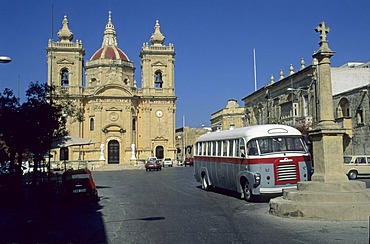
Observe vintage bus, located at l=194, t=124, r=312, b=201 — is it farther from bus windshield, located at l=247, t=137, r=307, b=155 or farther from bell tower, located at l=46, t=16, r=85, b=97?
bell tower, located at l=46, t=16, r=85, b=97

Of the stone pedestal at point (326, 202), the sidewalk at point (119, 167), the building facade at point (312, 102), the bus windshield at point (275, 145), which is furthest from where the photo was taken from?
the sidewalk at point (119, 167)

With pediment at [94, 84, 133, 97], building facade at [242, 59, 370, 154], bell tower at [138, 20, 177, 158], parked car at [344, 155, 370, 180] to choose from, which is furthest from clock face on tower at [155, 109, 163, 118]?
parked car at [344, 155, 370, 180]

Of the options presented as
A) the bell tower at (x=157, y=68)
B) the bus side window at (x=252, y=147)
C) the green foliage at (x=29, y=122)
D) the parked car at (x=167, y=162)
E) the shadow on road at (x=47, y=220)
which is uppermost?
the bell tower at (x=157, y=68)

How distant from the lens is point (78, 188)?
54.1 ft

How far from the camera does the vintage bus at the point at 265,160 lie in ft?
47.8

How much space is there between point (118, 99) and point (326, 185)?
5543cm

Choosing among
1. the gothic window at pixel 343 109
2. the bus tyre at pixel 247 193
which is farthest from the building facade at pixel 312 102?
the bus tyre at pixel 247 193

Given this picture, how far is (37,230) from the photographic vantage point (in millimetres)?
10422

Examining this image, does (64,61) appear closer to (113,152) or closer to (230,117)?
A: (113,152)

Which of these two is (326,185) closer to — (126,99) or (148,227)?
(148,227)

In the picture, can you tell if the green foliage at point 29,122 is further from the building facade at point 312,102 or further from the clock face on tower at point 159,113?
the clock face on tower at point 159,113

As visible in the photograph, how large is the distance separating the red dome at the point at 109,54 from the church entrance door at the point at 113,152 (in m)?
15.3

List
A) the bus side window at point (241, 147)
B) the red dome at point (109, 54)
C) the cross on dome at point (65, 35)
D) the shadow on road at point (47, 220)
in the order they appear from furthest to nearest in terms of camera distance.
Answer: the red dome at point (109, 54) → the cross on dome at point (65, 35) → the bus side window at point (241, 147) → the shadow on road at point (47, 220)

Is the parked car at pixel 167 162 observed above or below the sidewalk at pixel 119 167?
above
